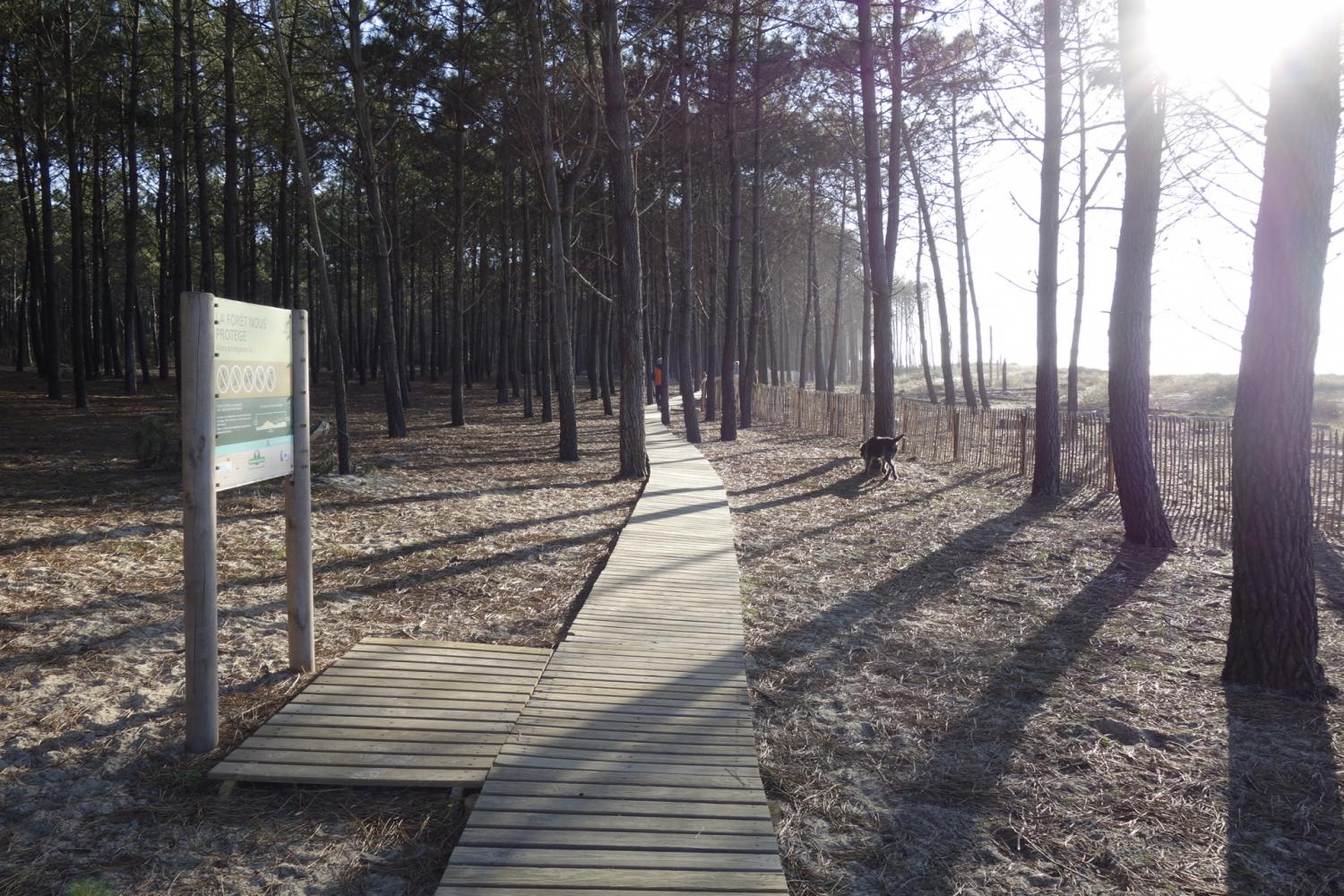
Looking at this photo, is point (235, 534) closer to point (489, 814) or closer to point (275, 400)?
point (275, 400)

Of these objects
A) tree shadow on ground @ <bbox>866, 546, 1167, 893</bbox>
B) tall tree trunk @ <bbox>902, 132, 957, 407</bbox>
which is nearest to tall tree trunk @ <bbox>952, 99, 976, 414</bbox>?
tall tree trunk @ <bbox>902, 132, 957, 407</bbox>

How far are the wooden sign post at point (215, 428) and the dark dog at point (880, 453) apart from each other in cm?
959

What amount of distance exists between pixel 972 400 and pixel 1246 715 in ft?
68.0

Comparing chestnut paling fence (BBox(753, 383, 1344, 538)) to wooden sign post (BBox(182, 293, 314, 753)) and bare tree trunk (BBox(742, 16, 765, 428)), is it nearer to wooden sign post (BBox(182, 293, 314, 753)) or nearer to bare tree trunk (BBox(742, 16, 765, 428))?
bare tree trunk (BBox(742, 16, 765, 428))

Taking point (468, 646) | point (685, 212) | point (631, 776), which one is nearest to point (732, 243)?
point (685, 212)

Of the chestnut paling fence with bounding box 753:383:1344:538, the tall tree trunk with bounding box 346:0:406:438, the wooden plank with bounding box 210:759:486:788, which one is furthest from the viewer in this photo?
the tall tree trunk with bounding box 346:0:406:438

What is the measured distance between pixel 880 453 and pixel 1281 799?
9181mm

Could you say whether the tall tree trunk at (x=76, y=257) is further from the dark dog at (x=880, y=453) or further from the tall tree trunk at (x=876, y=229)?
the dark dog at (x=880, y=453)

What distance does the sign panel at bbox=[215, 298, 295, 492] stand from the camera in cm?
338

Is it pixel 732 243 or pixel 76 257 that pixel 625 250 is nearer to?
pixel 732 243

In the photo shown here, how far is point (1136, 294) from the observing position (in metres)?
8.33

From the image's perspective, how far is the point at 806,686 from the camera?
438 centimetres

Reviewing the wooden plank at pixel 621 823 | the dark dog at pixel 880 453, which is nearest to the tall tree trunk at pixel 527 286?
the dark dog at pixel 880 453

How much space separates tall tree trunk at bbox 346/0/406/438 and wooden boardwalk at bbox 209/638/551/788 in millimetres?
9977
